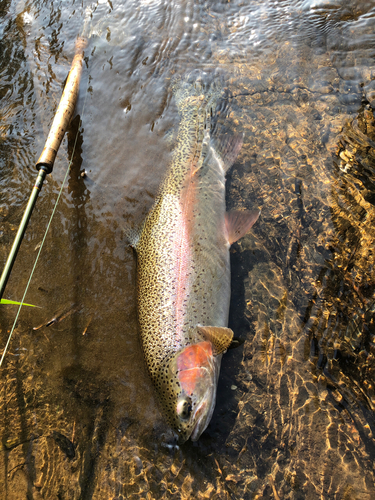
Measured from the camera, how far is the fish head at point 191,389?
9.09ft

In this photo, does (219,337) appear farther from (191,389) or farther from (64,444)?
(64,444)

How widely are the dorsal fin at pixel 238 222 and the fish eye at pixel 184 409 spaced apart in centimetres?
163

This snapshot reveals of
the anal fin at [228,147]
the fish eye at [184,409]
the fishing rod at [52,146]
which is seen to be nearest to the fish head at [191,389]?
the fish eye at [184,409]

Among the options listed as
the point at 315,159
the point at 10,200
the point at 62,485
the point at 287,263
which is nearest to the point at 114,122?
the point at 10,200

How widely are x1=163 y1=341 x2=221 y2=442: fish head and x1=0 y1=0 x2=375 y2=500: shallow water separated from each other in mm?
229

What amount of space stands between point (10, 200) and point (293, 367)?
3.73 metres

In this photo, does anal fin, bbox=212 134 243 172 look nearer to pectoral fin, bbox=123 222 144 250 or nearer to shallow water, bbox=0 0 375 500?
shallow water, bbox=0 0 375 500

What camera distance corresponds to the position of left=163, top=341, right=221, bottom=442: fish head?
2770 millimetres

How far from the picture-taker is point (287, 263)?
11.3ft

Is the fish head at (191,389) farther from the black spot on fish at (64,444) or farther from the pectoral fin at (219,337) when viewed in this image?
the black spot on fish at (64,444)

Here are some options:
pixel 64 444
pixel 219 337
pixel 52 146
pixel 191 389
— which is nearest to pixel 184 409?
pixel 191 389

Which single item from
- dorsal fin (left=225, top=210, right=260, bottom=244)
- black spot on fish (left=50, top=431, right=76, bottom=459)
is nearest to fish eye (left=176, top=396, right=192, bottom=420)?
black spot on fish (left=50, top=431, right=76, bottom=459)

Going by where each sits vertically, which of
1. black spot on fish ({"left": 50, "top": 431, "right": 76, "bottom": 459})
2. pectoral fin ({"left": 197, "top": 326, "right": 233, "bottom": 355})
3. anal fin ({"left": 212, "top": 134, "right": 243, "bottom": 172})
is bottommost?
black spot on fish ({"left": 50, "top": 431, "right": 76, "bottom": 459})

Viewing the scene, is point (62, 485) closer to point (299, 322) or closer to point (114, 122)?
point (299, 322)
